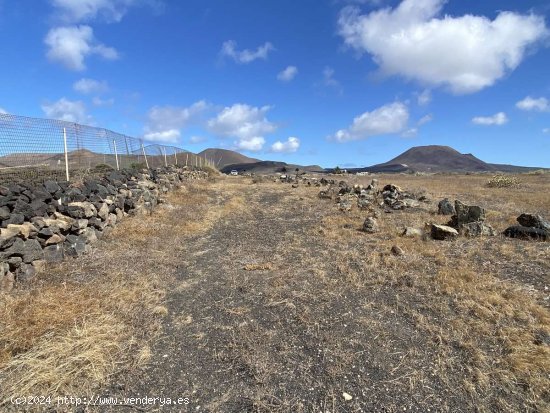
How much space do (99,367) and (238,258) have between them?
4.53 metres

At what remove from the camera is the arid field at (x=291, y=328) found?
12.4 feet

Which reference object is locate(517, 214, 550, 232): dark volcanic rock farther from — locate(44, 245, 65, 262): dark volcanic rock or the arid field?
locate(44, 245, 65, 262): dark volcanic rock

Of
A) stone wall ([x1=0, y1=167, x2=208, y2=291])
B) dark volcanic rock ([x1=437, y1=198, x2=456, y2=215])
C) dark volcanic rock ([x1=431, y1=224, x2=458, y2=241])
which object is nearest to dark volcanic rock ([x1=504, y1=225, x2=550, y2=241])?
dark volcanic rock ([x1=431, y1=224, x2=458, y2=241])

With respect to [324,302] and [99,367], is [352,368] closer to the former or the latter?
[324,302]

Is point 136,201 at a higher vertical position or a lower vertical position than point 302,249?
higher

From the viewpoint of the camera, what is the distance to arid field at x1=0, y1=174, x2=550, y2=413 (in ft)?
12.4

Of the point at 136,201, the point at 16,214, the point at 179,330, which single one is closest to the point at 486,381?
the point at 179,330

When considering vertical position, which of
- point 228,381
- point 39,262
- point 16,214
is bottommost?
point 228,381

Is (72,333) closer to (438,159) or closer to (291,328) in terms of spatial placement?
(291,328)

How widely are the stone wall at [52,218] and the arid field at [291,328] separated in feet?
1.34

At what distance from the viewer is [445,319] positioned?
5172mm

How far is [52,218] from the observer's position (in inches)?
308

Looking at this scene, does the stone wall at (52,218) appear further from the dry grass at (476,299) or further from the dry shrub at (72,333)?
the dry grass at (476,299)

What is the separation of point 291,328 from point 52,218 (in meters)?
5.88
